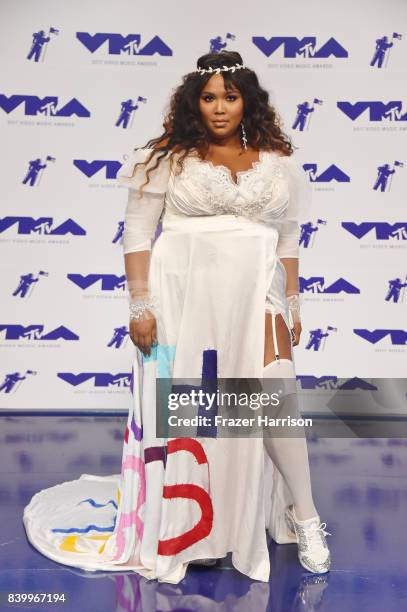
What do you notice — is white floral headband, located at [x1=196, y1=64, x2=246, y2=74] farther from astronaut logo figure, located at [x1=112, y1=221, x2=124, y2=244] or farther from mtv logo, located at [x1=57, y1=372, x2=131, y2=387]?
mtv logo, located at [x1=57, y1=372, x2=131, y2=387]

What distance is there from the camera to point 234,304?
2.36m

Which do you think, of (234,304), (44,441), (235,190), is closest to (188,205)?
(235,190)

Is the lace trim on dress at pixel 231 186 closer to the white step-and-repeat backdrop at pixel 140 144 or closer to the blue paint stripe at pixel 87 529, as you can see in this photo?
the blue paint stripe at pixel 87 529

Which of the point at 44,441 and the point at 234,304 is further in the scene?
the point at 44,441

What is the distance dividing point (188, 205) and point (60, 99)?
2.69 metres

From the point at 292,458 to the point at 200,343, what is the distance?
0.49m

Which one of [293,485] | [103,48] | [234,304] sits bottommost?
[293,485]

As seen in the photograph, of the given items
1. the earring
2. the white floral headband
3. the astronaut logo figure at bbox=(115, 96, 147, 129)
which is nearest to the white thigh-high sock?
the earring

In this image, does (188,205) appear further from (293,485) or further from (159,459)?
(293,485)

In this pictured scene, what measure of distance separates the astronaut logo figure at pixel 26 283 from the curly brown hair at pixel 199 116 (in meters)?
Result: 2.49

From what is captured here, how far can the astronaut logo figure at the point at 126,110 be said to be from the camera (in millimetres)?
4703

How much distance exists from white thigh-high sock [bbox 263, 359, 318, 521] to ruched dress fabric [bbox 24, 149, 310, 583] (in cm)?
11

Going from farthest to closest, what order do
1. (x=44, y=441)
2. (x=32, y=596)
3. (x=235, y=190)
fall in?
(x=44, y=441)
(x=235, y=190)
(x=32, y=596)

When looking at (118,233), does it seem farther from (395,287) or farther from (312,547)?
(312,547)
